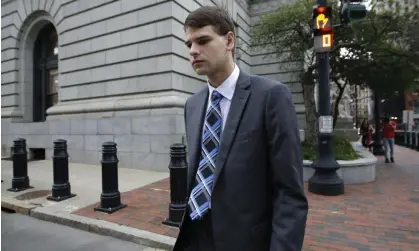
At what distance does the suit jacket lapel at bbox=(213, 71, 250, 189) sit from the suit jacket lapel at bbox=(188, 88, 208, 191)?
26cm

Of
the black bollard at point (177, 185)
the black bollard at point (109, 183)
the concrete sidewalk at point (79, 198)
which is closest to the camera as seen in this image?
the concrete sidewalk at point (79, 198)

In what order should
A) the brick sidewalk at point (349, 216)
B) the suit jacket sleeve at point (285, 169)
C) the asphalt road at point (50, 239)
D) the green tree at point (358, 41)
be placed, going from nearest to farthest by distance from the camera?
the suit jacket sleeve at point (285, 169)
the brick sidewalk at point (349, 216)
the asphalt road at point (50, 239)
the green tree at point (358, 41)

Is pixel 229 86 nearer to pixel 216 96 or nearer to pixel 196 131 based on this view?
pixel 216 96

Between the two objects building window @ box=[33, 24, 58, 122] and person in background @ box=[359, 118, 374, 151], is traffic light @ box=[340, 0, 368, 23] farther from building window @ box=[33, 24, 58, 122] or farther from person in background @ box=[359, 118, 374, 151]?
person in background @ box=[359, 118, 374, 151]

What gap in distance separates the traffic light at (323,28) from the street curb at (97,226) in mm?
5037

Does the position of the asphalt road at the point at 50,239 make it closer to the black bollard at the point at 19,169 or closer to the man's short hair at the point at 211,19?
the black bollard at the point at 19,169

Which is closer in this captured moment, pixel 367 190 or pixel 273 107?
pixel 273 107

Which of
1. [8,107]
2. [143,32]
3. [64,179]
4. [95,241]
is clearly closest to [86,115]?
[143,32]

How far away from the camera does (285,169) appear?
1.48 m

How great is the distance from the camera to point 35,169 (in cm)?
993

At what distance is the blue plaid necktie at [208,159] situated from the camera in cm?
165

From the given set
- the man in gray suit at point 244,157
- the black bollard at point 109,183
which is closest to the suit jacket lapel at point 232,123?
the man in gray suit at point 244,157

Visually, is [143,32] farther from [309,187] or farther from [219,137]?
[219,137]

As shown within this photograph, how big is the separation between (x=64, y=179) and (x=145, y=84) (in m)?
4.37
